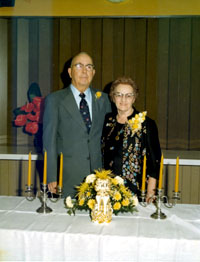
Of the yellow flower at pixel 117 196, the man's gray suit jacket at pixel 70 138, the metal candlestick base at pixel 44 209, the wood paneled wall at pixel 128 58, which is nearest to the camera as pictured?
the yellow flower at pixel 117 196

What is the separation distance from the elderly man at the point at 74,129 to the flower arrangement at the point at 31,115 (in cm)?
125

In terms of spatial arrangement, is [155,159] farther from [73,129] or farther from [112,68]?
[112,68]

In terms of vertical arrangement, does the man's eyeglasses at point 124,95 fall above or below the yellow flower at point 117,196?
above

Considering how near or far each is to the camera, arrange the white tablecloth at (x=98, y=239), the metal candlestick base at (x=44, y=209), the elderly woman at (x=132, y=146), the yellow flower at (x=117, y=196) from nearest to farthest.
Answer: the white tablecloth at (x=98, y=239)
the yellow flower at (x=117, y=196)
the metal candlestick base at (x=44, y=209)
the elderly woman at (x=132, y=146)

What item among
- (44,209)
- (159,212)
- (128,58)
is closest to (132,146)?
(159,212)

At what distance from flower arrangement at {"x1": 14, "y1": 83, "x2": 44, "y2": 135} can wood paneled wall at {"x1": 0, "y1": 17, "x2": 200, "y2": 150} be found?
164 mm

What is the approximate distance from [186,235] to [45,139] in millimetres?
1269

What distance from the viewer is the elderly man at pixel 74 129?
2.38m

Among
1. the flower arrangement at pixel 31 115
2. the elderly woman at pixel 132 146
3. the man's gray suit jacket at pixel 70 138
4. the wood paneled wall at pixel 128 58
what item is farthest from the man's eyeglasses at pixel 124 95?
the flower arrangement at pixel 31 115

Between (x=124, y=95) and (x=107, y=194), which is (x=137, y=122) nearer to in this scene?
(x=124, y=95)

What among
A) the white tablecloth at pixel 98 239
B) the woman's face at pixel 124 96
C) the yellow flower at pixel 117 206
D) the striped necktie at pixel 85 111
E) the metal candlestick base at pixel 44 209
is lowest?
the white tablecloth at pixel 98 239

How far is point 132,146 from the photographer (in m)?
2.17

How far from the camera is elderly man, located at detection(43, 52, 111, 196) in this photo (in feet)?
7.79

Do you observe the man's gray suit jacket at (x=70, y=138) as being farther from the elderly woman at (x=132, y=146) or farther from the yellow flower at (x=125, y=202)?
the yellow flower at (x=125, y=202)
